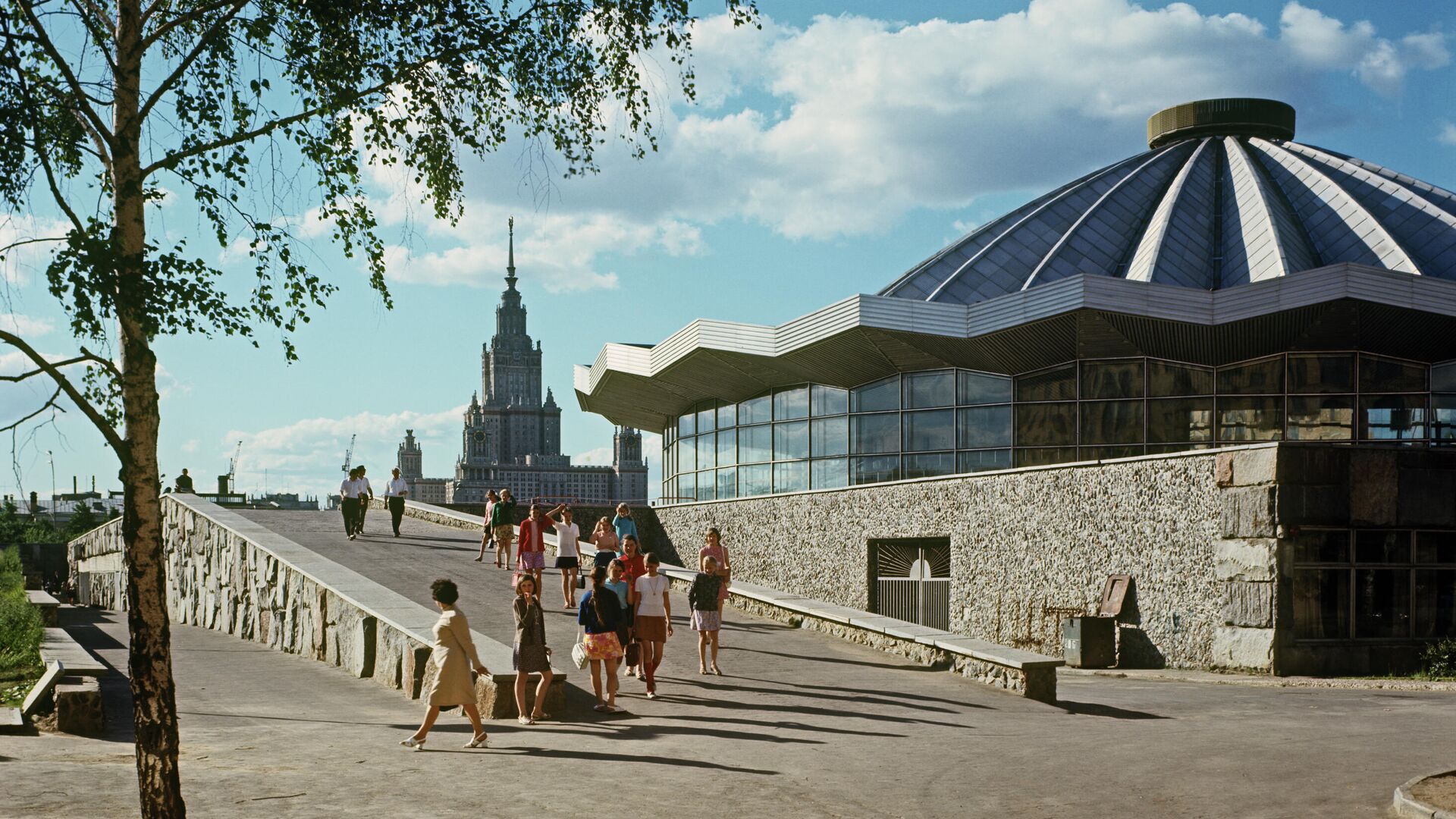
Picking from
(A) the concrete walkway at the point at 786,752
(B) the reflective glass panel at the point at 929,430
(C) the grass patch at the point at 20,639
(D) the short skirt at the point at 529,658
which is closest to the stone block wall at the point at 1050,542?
(B) the reflective glass panel at the point at 929,430

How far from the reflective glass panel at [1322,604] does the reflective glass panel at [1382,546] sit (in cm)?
51

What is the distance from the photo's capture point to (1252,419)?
30766mm

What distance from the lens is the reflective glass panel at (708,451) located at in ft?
135

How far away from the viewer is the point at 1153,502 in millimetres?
22344

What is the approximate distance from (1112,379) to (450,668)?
23.4 metres

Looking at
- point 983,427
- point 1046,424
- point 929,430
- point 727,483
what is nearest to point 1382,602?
point 1046,424

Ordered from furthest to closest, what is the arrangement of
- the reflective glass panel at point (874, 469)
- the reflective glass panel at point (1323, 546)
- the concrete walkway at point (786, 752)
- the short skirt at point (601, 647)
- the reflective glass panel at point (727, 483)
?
the reflective glass panel at point (727, 483) → the reflective glass panel at point (874, 469) → the reflective glass panel at point (1323, 546) → the short skirt at point (601, 647) → the concrete walkway at point (786, 752)

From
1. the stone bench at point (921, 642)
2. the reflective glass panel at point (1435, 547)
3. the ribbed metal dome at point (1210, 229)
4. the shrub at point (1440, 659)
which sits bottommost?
the shrub at point (1440, 659)

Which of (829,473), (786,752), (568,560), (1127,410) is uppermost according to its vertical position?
(1127,410)

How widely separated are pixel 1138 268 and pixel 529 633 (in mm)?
28875

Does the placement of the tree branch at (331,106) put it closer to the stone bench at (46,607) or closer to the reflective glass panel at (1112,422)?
the stone bench at (46,607)

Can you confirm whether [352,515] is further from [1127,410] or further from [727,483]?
[1127,410]

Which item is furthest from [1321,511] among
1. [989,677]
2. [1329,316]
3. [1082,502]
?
[1329,316]

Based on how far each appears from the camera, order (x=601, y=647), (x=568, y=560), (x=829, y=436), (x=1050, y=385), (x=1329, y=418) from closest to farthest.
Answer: (x=601, y=647), (x=568, y=560), (x=1329, y=418), (x=1050, y=385), (x=829, y=436)
